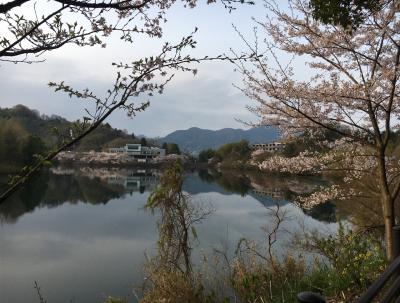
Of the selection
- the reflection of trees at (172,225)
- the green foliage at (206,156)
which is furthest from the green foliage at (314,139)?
the green foliage at (206,156)

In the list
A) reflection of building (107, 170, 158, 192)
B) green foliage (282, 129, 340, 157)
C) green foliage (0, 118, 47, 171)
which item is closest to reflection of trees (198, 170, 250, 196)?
reflection of building (107, 170, 158, 192)

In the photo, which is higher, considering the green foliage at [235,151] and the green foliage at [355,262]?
the green foliage at [235,151]

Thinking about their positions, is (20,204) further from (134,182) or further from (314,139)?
(314,139)

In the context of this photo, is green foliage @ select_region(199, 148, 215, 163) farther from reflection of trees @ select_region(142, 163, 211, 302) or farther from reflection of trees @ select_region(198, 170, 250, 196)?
reflection of trees @ select_region(142, 163, 211, 302)

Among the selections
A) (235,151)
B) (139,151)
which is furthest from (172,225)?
(139,151)

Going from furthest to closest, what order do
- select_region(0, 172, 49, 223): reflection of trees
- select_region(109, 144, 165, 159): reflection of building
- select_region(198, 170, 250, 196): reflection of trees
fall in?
select_region(109, 144, 165, 159): reflection of building, select_region(198, 170, 250, 196): reflection of trees, select_region(0, 172, 49, 223): reflection of trees

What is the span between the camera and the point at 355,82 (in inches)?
239

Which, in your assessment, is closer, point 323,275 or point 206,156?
point 323,275

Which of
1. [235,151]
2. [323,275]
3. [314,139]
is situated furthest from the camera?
[235,151]

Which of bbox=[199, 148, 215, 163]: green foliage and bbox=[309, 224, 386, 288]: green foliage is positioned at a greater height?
bbox=[199, 148, 215, 163]: green foliage

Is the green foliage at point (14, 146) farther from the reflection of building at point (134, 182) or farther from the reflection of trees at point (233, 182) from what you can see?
the reflection of trees at point (233, 182)

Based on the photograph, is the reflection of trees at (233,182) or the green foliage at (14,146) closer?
the reflection of trees at (233,182)

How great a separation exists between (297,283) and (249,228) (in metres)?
14.8

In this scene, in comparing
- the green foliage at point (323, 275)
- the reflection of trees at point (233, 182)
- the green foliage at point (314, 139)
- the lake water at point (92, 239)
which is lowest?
the lake water at point (92, 239)
